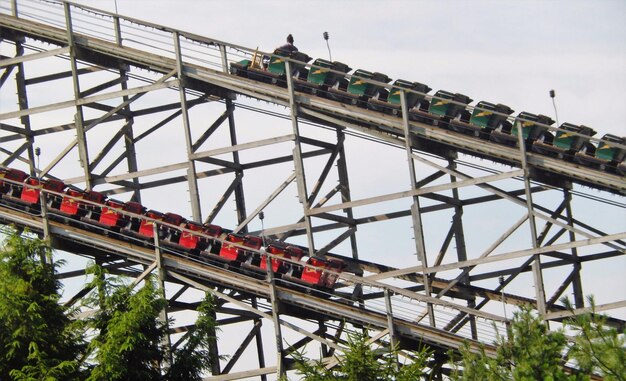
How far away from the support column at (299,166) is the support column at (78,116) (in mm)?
6567

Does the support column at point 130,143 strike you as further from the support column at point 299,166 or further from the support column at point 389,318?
the support column at point 389,318

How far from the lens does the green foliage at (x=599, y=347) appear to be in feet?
77.8

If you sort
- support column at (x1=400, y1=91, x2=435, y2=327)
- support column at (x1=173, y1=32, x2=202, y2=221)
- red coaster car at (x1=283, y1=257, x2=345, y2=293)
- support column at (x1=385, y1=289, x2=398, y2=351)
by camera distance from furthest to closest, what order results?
support column at (x1=173, y1=32, x2=202, y2=221)
support column at (x1=400, y1=91, x2=435, y2=327)
red coaster car at (x1=283, y1=257, x2=345, y2=293)
support column at (x1=385, y1=289, x2=398, y2=351)

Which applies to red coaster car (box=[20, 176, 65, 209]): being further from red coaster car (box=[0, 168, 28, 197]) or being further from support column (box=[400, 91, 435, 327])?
support column (box=[400, 91, 435, 327])

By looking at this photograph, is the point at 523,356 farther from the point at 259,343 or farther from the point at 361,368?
the point at 259,343

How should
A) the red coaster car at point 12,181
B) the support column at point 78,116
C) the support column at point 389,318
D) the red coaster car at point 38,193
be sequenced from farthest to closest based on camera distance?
the support column at point 78,116, the red coaster car at point 12,181, the red coaster car at point 38,193, the support column at point 389,318

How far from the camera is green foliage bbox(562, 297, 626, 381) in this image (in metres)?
23.7

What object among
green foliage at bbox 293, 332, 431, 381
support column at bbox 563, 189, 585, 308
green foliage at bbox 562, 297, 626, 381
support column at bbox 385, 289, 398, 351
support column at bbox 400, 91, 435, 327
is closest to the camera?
green foliage at bbox 562, 297, 626, 381

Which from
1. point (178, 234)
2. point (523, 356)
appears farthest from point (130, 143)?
point (523, 356)

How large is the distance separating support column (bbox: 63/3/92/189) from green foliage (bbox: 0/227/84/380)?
11.3 meters

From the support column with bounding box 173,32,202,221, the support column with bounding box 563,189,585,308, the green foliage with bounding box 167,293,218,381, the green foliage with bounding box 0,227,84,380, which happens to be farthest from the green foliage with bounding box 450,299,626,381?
the support column with bounding box 173,32,202,221

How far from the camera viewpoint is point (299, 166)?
4166 centimetres

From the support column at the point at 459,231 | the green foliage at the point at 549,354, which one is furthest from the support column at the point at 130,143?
the green foliage at the point at 549,354

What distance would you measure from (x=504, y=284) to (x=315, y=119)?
6.98m
